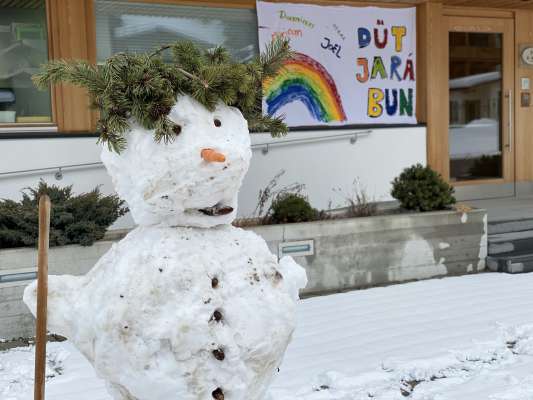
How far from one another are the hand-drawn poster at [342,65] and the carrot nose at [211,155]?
5.91 m

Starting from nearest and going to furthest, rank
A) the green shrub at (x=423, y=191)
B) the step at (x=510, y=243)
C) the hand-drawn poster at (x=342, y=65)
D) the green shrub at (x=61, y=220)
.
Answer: the green shrub at (x=61, y=220) → the green shrub at (x=423, y=191) → the step at (x=510, y=243) → the hand-drawn poster at (x=342, y=65)

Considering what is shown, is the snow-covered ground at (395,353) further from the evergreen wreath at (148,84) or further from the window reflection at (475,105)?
the window reflection at (475,105)

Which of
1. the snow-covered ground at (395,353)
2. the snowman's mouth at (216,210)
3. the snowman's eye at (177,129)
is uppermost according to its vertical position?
the snowman's eye at (177,129)

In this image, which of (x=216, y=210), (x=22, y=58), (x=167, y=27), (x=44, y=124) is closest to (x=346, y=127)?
(x=167, y=27)

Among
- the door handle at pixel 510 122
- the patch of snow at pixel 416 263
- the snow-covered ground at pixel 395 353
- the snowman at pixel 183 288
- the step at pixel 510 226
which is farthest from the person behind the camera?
the door handle at pixel 510 122

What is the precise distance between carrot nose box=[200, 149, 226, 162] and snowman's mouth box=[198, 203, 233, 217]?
0.27 meters

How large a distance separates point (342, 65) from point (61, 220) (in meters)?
4.81

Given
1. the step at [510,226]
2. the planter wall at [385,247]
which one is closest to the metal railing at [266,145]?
the planter wall at [385,247]

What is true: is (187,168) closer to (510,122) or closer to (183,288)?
(183,288)

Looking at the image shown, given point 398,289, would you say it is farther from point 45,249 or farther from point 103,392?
point 45,249

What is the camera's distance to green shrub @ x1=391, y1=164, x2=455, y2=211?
25.1ft

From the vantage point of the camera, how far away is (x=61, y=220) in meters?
5.76

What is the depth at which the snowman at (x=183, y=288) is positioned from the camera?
8.91ft

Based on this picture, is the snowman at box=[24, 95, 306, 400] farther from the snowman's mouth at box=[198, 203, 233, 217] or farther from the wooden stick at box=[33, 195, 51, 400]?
the wooden stick at box=[33, 195, 51, 400]
